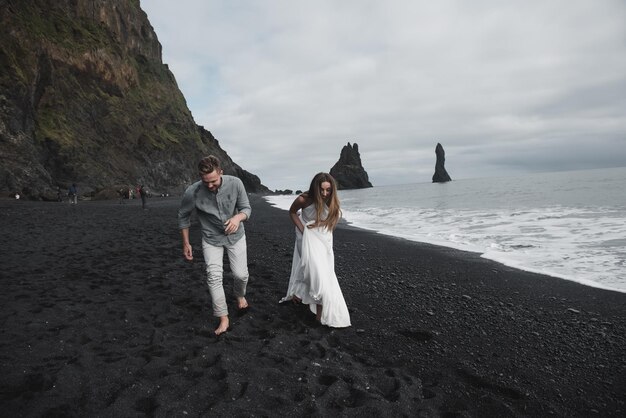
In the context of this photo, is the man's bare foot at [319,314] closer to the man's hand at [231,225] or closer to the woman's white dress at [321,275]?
the woman's white dress at [321,275]

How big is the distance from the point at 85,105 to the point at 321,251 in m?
47.8

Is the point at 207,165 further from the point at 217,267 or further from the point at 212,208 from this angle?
the point at 217,267

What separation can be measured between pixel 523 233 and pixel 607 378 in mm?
10864

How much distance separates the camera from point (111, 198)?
116ft

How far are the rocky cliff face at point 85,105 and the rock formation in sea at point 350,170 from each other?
9040 cm

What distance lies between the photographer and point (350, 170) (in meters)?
147

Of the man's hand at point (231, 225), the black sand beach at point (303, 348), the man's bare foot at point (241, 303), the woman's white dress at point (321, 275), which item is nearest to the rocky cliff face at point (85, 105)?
the black sand beach at point (303, 348)

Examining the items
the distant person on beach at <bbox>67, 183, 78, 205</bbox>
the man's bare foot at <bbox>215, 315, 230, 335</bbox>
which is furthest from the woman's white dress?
the distant person on beach at <bbox>67, 183, 78, 205</bbox>

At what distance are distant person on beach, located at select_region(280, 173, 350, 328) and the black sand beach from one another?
0.88 feet

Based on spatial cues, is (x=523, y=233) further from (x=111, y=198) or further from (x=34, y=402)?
(x=111, y=198)

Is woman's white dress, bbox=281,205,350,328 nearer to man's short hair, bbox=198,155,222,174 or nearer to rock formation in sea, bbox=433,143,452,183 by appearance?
man's short hair, bbox=198,155,222,174

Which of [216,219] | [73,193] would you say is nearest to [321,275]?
[216,219]

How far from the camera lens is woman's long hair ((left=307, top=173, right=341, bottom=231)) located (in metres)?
4.61

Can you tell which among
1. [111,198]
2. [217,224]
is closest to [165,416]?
[217,224]
